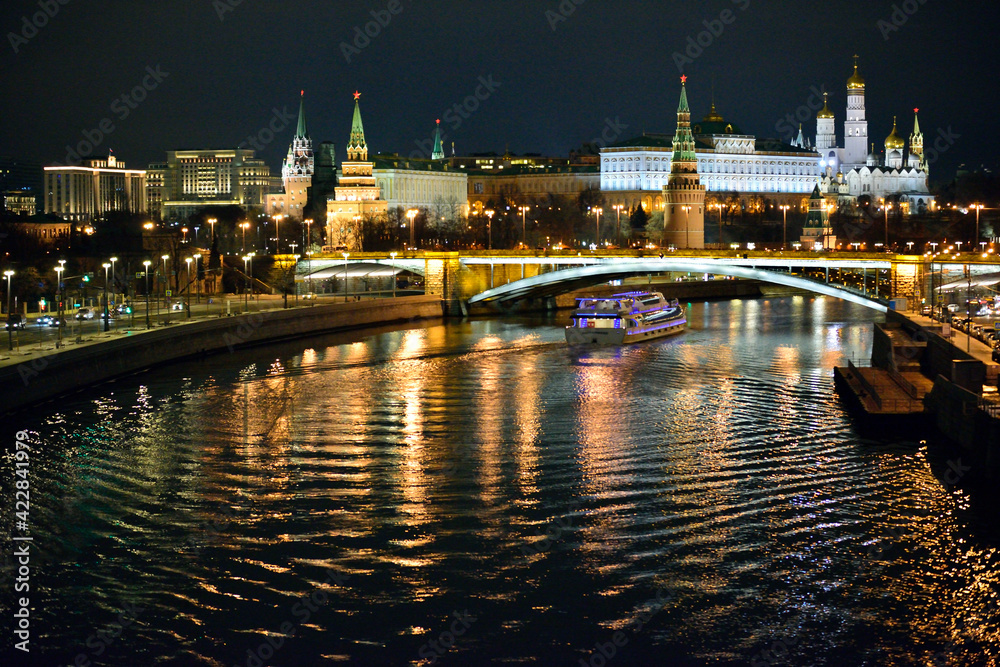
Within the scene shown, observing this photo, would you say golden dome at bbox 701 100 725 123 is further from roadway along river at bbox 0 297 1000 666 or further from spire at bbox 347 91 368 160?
roadway along river at bbox 0 297 1000 666

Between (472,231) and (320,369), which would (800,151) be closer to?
(472,231)

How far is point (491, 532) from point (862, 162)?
10635cm

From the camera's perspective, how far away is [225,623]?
10.8m

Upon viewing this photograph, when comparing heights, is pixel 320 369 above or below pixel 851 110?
below

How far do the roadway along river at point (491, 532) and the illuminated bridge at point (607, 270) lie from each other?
10.4 m

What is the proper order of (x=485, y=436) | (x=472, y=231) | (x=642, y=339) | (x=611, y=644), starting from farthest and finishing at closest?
(x=472, y=231) → (x=642, y=339) → (x=485, y=436) → (x=611, y=644)

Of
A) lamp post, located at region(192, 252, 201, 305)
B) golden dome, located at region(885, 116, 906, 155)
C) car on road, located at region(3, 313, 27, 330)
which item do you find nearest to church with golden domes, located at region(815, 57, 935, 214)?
golden dome, located at region(885, 116, 906, 155)

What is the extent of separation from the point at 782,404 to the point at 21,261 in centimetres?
2494

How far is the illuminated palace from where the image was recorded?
9331cm

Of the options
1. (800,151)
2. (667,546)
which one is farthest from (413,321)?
(800,151)

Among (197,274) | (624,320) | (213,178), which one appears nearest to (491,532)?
(624,320)

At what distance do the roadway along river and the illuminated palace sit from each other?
228 feet

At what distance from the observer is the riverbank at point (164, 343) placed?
65.1 ft

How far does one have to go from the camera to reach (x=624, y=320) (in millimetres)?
31875
